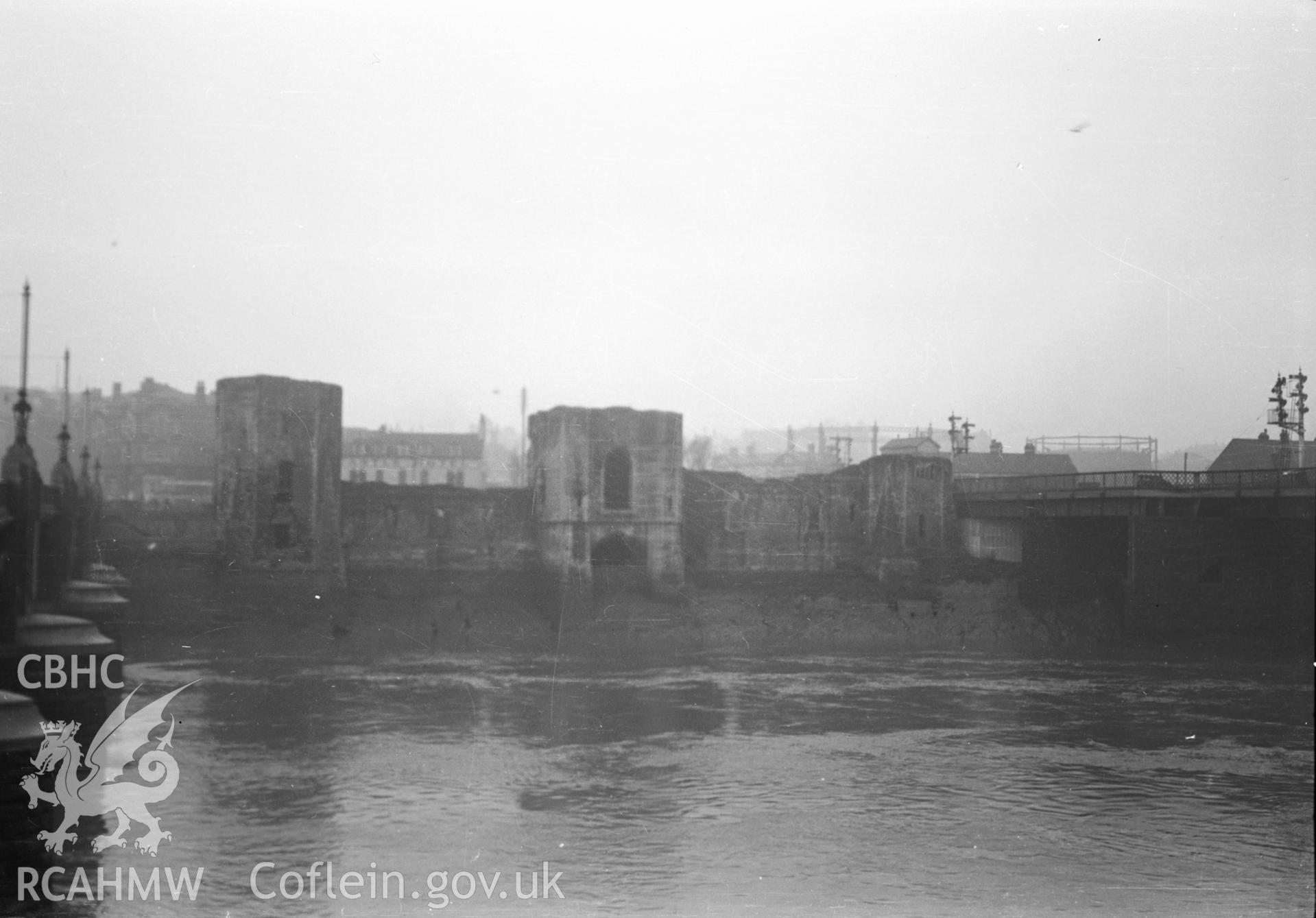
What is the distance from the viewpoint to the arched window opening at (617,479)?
1115cm

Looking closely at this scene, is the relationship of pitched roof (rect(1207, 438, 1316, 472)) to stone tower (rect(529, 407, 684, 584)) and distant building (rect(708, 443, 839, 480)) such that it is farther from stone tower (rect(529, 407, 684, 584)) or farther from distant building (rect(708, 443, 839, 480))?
stone tower (rect(529, 407, 684, 584))

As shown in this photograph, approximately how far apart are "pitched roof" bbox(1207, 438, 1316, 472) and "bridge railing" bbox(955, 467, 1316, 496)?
0.04 meters

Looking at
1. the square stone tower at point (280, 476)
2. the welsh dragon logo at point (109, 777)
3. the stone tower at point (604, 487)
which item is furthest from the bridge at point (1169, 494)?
the welsh dragon logo at point (109, 777)

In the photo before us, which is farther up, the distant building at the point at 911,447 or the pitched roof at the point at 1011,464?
the distant building at the point at 911,447

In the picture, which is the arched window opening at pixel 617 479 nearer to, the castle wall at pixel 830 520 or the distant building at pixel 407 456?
the castle wall at pixel 830 520

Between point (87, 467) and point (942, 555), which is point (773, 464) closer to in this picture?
point (942, 555)

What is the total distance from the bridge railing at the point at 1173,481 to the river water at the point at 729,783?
1469 mm

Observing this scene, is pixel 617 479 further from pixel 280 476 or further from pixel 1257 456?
pixel 1257 456

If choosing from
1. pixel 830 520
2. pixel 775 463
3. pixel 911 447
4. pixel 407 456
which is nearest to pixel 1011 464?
pixel 911 447

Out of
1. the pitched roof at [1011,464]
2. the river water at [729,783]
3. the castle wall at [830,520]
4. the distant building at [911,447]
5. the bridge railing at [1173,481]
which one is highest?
the distant building at [911,447]

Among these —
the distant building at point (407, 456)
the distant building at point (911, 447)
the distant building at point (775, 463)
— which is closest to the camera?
the distant building at point (911, 447)

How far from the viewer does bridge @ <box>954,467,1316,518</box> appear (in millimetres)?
7305

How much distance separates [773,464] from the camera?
10031mm

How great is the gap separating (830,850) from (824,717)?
7.44 feet
